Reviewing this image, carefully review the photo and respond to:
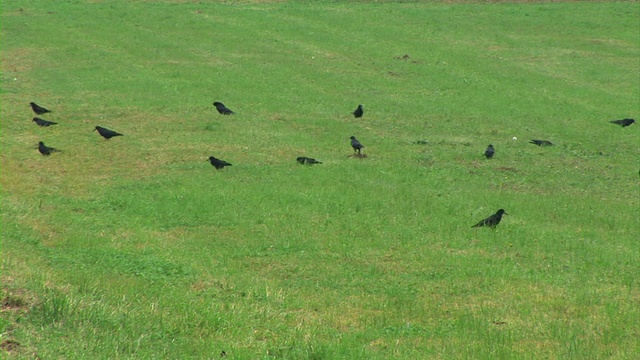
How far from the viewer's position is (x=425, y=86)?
120 ft

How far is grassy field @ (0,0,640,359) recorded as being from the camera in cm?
1109

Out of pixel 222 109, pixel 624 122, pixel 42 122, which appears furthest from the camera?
pixel 624 122

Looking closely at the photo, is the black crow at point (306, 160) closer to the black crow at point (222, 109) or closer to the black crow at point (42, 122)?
the black crow at point (222, 109)

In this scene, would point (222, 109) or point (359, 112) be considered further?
point (359, 112)

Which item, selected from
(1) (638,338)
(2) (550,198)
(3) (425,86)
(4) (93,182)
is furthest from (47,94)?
(1) (638,338)

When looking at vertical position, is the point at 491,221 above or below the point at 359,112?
above

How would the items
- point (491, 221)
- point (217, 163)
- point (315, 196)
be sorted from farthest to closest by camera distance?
point (217, 163) < point (315, 196) < point (491, 221)

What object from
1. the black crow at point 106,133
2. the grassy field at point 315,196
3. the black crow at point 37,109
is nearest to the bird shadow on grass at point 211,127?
the grassy field at point 315,196

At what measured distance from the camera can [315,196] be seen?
1994 cm

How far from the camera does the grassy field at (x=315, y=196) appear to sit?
1109 centimetres

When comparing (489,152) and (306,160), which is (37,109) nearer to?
(306,160)

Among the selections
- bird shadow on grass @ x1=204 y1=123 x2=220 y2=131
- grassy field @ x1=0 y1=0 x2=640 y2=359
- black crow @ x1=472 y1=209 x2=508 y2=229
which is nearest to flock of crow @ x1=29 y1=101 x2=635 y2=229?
black crow @ x1=472 y1=209 x2=508 y2=229

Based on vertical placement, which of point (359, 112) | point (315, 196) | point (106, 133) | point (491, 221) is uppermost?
point (491, 221)

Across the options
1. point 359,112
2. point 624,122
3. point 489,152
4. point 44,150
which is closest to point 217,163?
point 44,150
